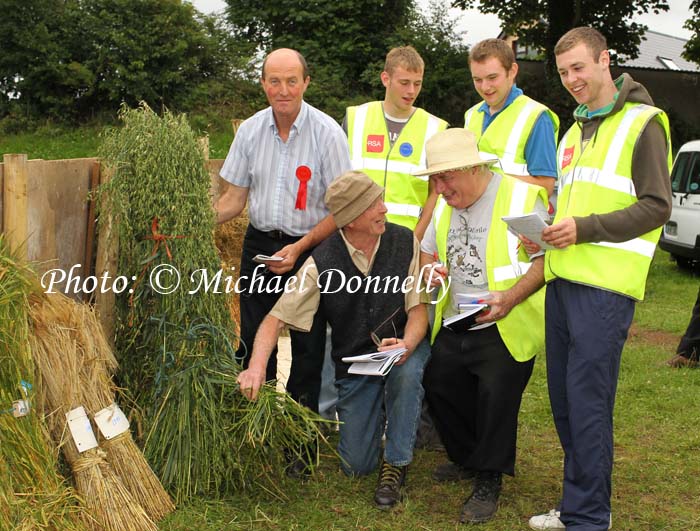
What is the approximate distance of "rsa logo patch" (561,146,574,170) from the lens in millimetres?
3845

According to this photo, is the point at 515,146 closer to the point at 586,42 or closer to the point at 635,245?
the point at 586,42

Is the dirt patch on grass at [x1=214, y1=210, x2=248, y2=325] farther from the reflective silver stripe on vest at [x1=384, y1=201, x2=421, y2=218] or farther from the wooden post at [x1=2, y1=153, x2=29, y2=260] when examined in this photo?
the wooden post at [x1=2, y1=153, x2=29, y2=260]

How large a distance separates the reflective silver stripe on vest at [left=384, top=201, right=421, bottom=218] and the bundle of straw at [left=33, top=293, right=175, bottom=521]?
186cm

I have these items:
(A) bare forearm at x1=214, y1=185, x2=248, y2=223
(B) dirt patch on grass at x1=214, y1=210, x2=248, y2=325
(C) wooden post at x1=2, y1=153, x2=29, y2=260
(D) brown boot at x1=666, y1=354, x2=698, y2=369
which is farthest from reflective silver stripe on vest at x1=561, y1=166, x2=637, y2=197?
(B) dirt patch on grass at x1=214, y1=210, x2=248, y2=325

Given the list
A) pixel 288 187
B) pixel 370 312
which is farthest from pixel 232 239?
pixel 370 312

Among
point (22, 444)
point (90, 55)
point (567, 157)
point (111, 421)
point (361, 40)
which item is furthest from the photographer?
point (361, 40)

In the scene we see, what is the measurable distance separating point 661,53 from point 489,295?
34002 mm

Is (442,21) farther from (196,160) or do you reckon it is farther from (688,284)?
(196,160)

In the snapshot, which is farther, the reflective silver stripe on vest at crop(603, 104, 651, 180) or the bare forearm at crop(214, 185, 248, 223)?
the bare forearm at crop(214, 185, 248, 223)

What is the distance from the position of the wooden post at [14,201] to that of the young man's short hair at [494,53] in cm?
242

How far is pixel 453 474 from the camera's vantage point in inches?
177

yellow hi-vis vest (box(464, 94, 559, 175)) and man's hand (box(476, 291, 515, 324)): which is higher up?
yellow hi-vis vest (box(464, 94, 559, 175))

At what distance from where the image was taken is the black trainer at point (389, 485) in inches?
164

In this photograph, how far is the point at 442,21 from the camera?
19.9 meters
